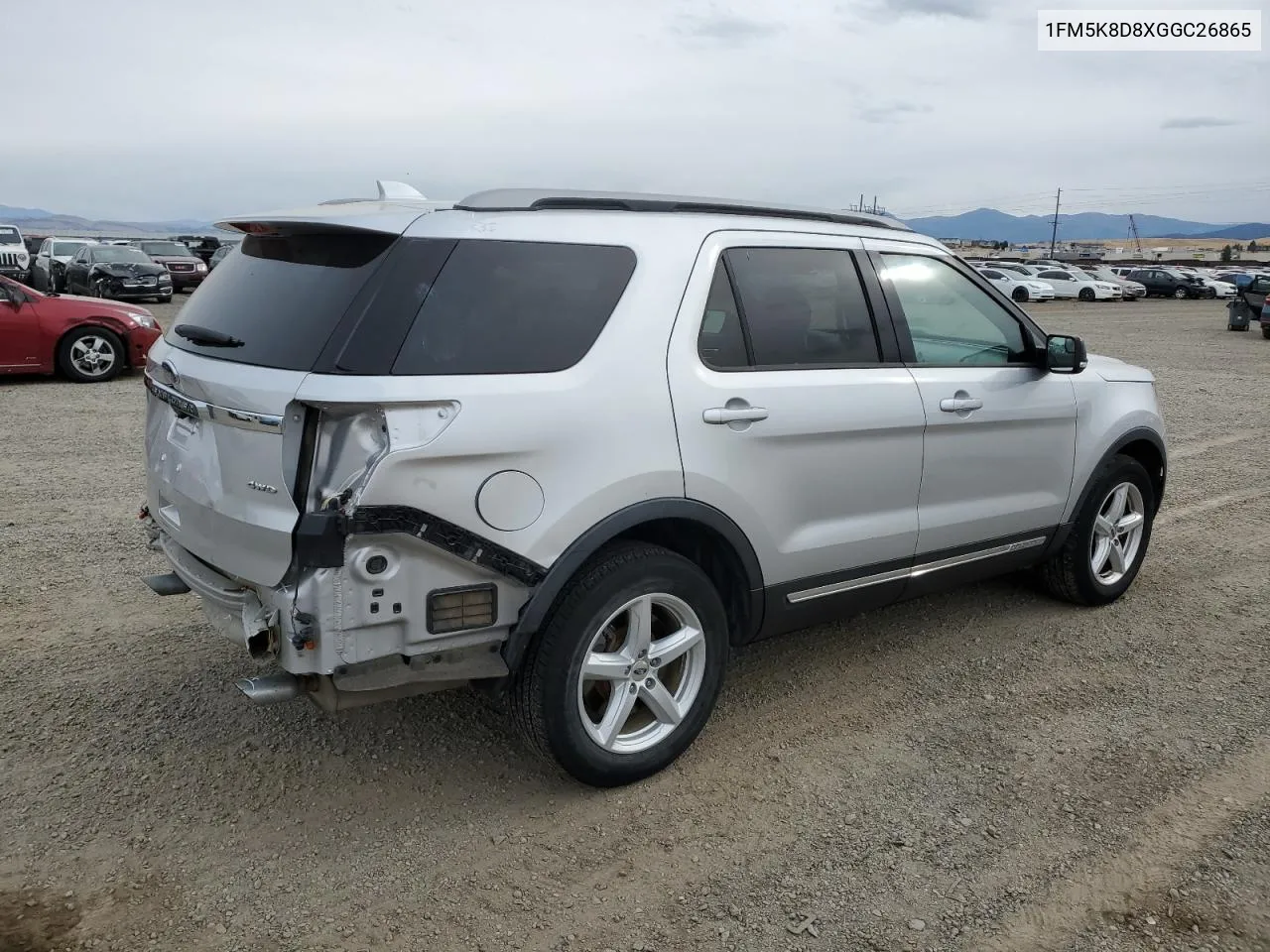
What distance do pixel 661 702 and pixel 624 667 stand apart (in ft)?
0.75

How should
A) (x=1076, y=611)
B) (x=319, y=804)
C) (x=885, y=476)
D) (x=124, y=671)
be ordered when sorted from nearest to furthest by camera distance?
(x=319, y=804) < (x=885, y=476) < (x=124, y=671) < (x=1076, y=611)

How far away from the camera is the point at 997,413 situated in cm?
438

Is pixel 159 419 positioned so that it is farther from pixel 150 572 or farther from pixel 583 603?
pixel 150 572

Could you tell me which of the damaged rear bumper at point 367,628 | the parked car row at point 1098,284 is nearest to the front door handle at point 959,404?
the damaged rear bumper at point 367,628

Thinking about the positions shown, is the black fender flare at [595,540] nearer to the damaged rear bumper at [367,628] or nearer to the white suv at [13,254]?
the damaged rear bumper at [367,628]

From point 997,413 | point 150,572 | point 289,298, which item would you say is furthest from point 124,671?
point 997,413

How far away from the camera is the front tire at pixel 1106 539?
503cm

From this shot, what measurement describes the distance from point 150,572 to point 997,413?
4.26 metres

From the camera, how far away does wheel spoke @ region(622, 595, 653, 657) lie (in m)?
3.35

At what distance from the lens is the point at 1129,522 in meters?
5.33

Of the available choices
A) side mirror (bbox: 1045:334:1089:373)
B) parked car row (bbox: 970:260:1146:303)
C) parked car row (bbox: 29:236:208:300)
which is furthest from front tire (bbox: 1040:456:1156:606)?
parked car row (bbox: 970:260:1146:303)

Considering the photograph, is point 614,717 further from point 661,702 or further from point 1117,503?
point 1117,503

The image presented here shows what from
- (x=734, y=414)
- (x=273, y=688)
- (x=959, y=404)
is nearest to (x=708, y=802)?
(x=734, y=414)

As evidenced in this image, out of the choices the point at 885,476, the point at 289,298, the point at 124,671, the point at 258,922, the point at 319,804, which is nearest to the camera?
the point at 258,922
